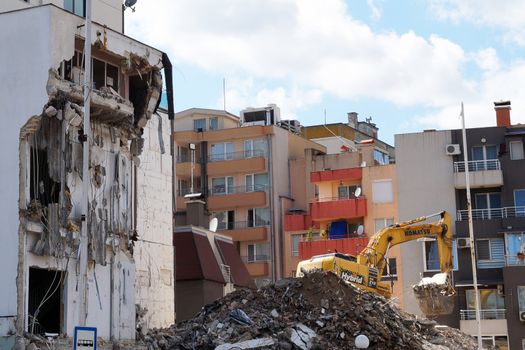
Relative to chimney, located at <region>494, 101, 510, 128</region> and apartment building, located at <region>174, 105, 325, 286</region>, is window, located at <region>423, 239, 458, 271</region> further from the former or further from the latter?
apartment building, located at <region>174, 105, 325, 286</region>

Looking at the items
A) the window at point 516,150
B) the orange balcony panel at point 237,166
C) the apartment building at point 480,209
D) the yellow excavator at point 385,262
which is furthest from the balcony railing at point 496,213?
the orange balcony panel at point 237,166

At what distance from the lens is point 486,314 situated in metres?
60.2

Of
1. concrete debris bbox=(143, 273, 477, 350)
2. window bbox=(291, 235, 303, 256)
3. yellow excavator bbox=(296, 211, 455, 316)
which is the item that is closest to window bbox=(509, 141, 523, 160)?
yellow excavator bbox=(296, 211, 455, 316)

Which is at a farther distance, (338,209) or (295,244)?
(295,244)

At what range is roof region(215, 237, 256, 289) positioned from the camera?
193ft

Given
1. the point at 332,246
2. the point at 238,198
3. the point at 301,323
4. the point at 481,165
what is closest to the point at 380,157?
the point at 238,198

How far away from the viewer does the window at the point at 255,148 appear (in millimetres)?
74812

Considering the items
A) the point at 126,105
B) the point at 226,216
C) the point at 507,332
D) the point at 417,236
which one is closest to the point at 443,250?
the point at 417,236

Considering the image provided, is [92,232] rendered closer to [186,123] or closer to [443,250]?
[443,250]

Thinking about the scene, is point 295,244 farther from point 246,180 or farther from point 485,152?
point 485,152

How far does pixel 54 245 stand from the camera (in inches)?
1324

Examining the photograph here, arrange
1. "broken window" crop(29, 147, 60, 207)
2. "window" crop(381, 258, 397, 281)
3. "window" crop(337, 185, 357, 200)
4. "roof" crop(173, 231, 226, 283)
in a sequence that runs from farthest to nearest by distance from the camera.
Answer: "window" crop(337, 185, 357, 200), "window" crop(381, 258, 397, 281), "roof" crop(173, 231, 226, 283), "broken window" crop(29, 147, 60, 207)

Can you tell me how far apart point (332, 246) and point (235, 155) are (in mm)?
11503

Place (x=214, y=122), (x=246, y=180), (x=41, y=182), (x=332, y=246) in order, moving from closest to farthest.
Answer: (x=41, y=182) → (x=332, y=246) → (x=246, y=180) → (x=214, y=122)
